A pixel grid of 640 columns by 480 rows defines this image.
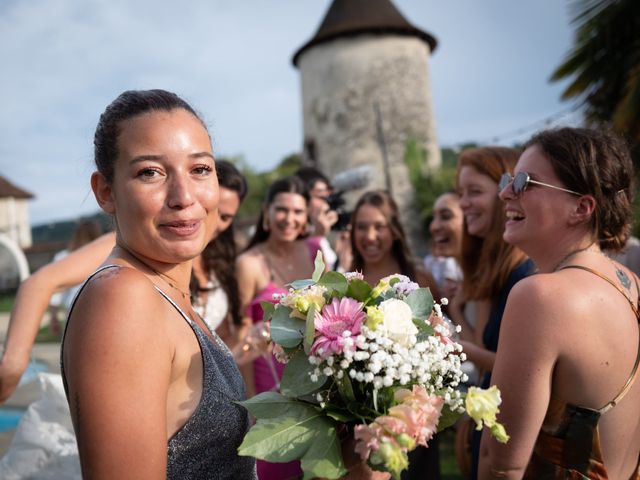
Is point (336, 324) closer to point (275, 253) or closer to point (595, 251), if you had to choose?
point (595, 251)

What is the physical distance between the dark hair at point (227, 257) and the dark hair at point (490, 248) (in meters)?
1.66

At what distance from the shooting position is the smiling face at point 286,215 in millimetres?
4605

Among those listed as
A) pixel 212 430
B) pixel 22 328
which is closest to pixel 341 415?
pixel 212 430

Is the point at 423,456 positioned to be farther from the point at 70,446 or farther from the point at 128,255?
the point at 128,255

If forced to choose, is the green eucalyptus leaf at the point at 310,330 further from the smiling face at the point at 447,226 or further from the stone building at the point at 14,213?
the stone building at the point at 14,213

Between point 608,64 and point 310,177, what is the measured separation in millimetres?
9024

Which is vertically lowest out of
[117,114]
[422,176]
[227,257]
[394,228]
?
[422,176]

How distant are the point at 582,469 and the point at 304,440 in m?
1.18

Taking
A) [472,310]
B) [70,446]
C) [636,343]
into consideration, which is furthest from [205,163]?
[472,310]

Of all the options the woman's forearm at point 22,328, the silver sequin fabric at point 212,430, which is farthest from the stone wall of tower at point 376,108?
the silver sequin fabric at point 212,430

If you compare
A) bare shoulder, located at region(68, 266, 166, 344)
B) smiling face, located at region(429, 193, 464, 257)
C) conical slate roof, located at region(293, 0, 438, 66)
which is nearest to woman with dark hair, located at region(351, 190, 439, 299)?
smiling face, located at region(429, 193, 464, 257)

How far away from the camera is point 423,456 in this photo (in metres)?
3.63

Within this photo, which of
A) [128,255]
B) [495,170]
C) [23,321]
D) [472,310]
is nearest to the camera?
[128,255]

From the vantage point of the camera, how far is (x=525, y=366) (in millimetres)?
1790
